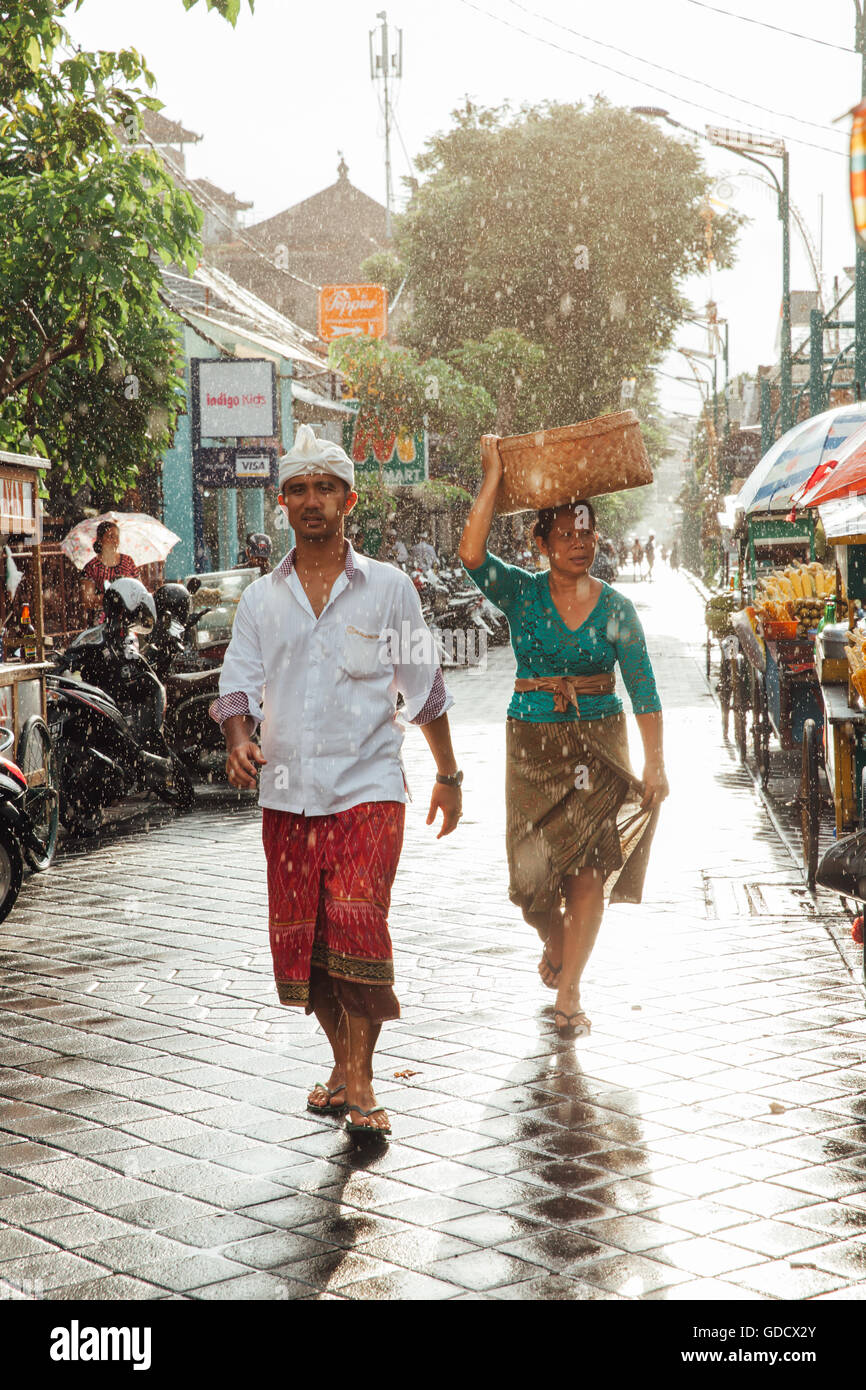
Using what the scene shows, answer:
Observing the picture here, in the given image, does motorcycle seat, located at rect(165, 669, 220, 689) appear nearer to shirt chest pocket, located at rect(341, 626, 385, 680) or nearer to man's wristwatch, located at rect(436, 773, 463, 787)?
man's wristwatch, located at rect(436, 773, 463, 787)

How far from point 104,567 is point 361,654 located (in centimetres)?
867

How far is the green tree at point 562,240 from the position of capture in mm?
42062

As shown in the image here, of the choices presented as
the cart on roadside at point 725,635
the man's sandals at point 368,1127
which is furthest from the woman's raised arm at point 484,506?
the cart on roadside at point 725,635

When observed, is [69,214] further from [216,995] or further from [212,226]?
[212,226]

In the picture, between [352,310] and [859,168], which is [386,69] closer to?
[352,310]

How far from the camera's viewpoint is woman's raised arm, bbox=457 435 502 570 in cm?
523

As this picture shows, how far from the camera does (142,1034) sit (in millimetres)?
5625

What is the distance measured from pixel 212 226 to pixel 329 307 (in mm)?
33342

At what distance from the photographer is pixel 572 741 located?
5.57 metres

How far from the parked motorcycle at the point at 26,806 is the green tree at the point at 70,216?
2.79 metres

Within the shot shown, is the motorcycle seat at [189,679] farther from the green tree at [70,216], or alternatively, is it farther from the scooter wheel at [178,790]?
the green tree at [70,216]

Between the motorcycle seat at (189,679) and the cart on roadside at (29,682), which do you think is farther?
the motorcycle seat at (189,679)

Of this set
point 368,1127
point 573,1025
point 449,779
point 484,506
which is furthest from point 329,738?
point 573,1025
